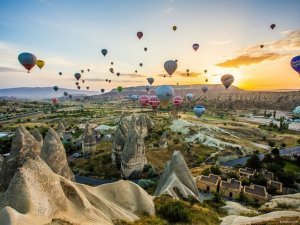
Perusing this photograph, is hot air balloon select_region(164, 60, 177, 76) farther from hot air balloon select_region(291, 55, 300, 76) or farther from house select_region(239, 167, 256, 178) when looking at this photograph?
house select_region(239, 167, 256, 178)

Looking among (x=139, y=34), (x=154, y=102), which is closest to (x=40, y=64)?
(x=139, y=34)

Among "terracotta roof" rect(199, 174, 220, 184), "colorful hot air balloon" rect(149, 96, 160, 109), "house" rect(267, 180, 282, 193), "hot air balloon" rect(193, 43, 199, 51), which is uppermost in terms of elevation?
"hot air balloon" rect(193, 43, 199, 51)

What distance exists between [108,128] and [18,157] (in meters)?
75.2

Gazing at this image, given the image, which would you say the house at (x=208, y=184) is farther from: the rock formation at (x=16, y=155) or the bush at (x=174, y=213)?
the rock formation at (x=16, y=155)

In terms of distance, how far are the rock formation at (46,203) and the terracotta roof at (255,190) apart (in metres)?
26.3

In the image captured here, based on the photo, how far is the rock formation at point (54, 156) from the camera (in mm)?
24547

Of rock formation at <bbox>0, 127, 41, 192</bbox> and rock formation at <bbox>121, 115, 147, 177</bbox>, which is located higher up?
rock formation at <bbox>0, 127, 41, 192</bbox>

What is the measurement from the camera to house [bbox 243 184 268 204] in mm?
35916

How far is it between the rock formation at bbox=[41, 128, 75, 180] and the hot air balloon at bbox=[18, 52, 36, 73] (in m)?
38.7

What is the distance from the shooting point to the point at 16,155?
65.1 ft

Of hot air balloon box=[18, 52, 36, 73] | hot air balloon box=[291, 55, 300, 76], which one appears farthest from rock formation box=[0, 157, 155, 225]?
hot air balloon box=[18, 52, 36, 73]

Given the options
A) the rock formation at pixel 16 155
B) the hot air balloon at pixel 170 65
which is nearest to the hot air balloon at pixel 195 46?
the hot air balloon at pixel 170 65

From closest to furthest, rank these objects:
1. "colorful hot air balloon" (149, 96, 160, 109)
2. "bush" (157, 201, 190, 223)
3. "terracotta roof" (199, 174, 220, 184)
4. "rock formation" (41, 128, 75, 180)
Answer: "bush" (157, 201, 190, 223)
"rock formation" (41, 128, 75, 180)
"terracotta roof" (199, 174, 220, 184)
"colorful hot air balloon" (149, 96, 160, 109)

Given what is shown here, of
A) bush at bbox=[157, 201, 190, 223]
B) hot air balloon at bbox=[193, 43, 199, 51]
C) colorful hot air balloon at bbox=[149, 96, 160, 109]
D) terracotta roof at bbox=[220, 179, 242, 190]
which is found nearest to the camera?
bush at bbox=[157, 201, 190, 223]
